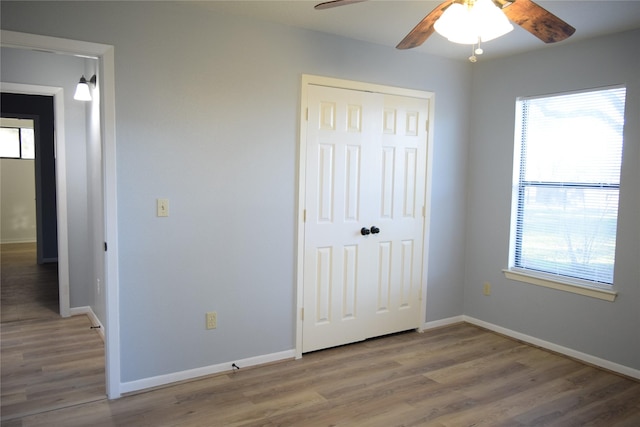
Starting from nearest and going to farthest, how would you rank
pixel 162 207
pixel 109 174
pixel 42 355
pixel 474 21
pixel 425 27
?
1. pixel 474 21
2. pixel 425 27
3. pixel 109 174
4. pixel 162 207
5. pixel 42 355

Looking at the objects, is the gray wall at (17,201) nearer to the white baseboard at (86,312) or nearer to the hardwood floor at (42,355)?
the hardwood floor at (42,355)

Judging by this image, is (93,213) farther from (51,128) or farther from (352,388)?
(51,128)

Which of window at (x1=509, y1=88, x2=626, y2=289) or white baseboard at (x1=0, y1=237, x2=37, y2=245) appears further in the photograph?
white baseboard at (x1=0, y1=237, x2=37, y2=245)

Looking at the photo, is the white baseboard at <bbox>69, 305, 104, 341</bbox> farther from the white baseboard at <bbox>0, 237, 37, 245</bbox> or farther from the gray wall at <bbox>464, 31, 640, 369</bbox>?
the white baseboard at <bbox>0, 237, 37, 245</bbox>

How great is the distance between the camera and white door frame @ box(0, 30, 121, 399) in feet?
8.51

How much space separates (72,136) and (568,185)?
4440 mm

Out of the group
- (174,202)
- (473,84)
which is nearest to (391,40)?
(473,84)

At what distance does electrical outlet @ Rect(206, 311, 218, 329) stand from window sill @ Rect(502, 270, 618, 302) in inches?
101

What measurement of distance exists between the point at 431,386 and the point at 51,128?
671 centimetres

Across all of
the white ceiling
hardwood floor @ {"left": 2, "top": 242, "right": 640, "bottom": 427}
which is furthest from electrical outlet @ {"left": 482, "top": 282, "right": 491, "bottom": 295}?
the white ceiling

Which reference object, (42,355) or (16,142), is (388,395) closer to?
(42,355)

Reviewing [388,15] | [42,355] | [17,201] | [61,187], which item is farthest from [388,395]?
[17,201]

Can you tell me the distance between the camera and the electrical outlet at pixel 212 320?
3115 millimetres

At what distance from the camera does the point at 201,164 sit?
9.86ft
